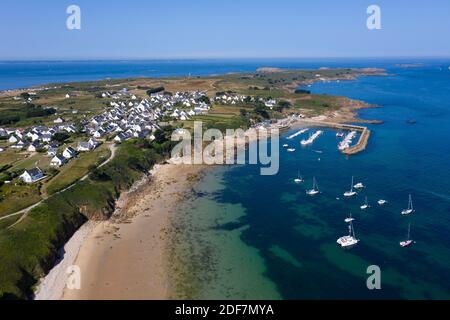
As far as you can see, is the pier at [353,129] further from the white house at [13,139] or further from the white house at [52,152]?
the white house at [13,139]

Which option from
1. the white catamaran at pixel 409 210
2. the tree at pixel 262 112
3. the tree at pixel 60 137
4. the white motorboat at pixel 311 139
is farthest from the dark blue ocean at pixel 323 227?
the tree at pixel 262 112

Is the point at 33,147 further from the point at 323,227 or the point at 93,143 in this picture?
the point at 323,227

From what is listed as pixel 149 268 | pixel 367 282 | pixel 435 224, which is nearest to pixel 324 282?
pixel 367 282

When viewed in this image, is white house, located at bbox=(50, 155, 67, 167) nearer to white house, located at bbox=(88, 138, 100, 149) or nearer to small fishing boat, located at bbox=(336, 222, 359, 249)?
white house, located at bbox=(88, 138, 100, 149)

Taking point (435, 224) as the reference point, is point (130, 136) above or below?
above

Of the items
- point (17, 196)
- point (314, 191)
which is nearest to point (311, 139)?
point (314, 191)
